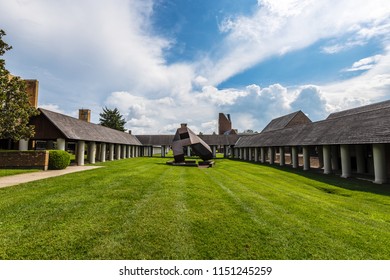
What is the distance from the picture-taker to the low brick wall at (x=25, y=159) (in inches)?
690

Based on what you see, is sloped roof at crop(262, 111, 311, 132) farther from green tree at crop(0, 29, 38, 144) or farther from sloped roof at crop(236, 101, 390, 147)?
green tree at crop(0, 29, 38, 144)

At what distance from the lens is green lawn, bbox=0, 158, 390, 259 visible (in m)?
4.60

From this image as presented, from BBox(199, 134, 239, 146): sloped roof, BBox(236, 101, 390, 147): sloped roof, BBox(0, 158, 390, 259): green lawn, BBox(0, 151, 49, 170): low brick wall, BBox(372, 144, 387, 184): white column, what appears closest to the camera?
BBox(0, 158, 390, 259): green lawn

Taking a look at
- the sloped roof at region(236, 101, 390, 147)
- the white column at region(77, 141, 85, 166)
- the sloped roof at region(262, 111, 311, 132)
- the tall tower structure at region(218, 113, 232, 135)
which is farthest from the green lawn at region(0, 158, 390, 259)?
the tall tower structure at region(218, 113, 232, 135)

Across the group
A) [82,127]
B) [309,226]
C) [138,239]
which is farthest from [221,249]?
[82,127]

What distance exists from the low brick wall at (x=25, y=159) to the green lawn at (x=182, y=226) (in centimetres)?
940

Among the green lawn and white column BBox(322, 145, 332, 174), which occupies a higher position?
white column BBox(322, 145, 332, 174)

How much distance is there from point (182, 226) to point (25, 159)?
19.2m

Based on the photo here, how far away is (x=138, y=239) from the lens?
198 inches

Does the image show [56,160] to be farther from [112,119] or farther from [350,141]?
[112,119]

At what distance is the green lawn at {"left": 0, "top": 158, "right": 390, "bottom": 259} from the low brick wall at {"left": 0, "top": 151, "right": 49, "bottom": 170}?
370 inches

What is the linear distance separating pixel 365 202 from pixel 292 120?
1651 inches

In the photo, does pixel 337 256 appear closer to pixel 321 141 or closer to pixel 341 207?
pixel 341 207
